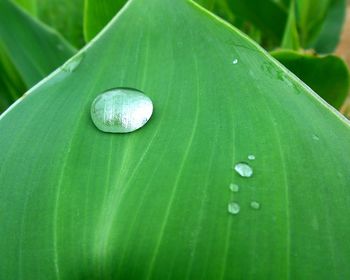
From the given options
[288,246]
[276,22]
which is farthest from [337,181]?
[276,22]

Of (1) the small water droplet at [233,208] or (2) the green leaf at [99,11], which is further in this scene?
(2) the green leaf at [99,11]

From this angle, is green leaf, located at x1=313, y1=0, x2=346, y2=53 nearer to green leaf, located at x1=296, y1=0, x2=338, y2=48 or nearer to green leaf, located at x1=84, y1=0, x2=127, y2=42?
green leaf, located at x1=296, y1=0, x2=338, y2=48

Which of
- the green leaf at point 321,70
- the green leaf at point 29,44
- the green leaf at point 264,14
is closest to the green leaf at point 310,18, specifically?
the green leaf at point 264,14

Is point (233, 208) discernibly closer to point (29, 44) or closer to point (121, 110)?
point (121, 110)

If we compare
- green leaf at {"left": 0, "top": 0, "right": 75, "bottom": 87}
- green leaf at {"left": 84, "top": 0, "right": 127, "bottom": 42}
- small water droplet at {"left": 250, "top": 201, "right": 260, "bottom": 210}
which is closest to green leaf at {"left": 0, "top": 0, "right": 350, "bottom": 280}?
small water droplet at {"left": 250, "top": 201, "right": 260, "bottom": 210}

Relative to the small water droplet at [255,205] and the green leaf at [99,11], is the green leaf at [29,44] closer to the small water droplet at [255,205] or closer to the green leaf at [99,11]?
the green leaf at [99,11]

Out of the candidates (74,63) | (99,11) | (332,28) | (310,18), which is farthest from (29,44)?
(332,28)

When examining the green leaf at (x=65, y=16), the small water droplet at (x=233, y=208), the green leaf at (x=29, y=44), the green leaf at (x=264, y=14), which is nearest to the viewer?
the small water droplet at (x=233, y=208)

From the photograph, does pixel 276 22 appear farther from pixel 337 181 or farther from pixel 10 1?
pixel 337 181
